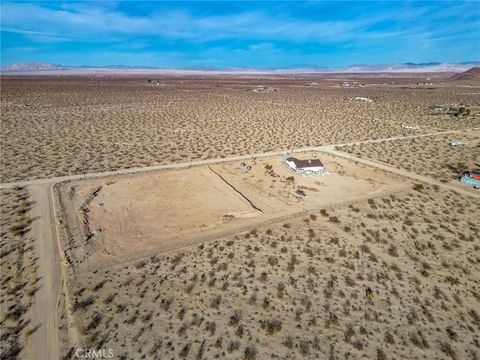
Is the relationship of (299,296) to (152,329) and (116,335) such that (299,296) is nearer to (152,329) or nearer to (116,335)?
(152,329)

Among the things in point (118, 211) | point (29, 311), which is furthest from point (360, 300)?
point (118, 211)

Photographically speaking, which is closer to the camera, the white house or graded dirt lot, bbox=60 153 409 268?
graded dirt lot, bbox=60 153 409 268

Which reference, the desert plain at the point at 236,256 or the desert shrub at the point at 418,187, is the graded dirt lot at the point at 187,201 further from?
the desert shrub at the point at 418,187

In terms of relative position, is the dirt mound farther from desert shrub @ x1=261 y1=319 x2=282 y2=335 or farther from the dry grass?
the dry grass

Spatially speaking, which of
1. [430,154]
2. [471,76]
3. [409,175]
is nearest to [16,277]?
[409,175]

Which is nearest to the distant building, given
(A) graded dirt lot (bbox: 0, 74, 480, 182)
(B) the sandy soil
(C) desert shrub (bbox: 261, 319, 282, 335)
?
(A) graded dirt lot (bbox: 0, 74, 480, 182)

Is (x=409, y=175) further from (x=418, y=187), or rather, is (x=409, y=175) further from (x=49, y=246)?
(x=49, y=246)

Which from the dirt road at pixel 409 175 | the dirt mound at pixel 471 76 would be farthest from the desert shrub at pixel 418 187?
the dirt mound at pixel 471 76
